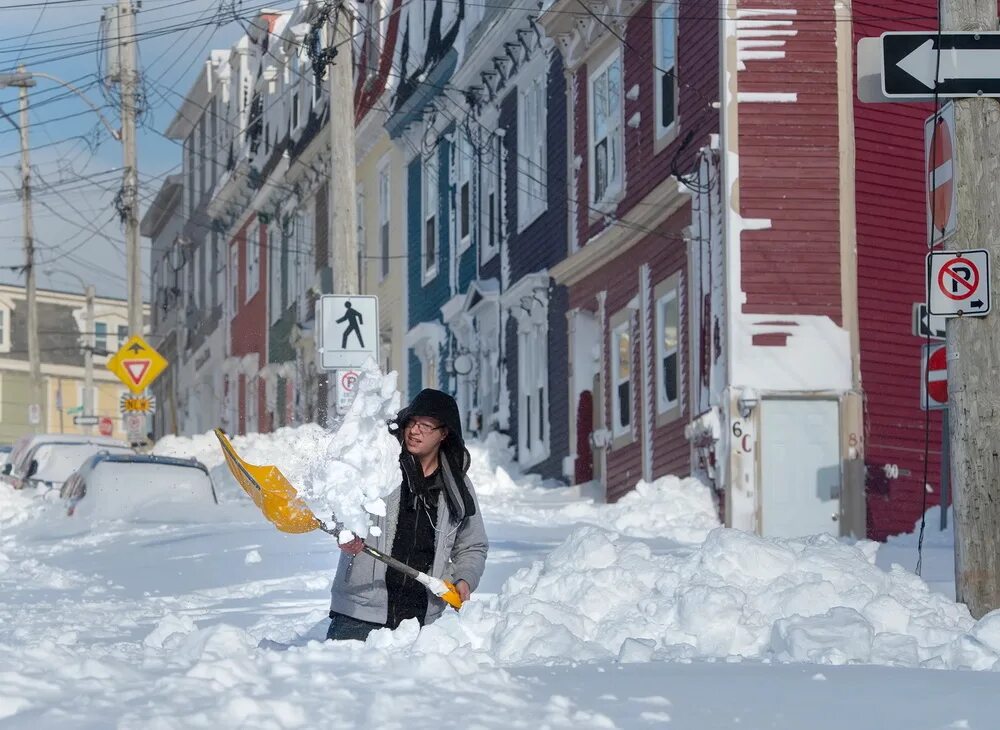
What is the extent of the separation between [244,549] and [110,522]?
188 inches

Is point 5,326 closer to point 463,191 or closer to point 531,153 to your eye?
point 463,191

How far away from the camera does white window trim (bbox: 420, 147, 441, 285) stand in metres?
32.5

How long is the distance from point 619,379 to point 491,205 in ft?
19.7

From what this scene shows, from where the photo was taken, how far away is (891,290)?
2056 cm

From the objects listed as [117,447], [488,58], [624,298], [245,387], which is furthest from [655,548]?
[245,387]

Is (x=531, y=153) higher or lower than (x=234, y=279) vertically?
higher

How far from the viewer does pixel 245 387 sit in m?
49.1

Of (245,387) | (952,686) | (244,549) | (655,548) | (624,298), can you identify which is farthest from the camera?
(245,387)

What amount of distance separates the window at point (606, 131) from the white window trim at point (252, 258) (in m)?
23.7

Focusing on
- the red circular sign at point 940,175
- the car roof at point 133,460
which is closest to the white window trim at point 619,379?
the car roof at point 133,460

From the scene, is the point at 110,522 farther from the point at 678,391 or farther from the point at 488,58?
the point at 488,58

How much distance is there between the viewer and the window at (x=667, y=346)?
72.6 ft

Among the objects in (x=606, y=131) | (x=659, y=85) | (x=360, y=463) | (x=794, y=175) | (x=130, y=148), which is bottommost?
(x=360, y=463)

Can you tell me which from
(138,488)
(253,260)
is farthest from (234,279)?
(138,488)
